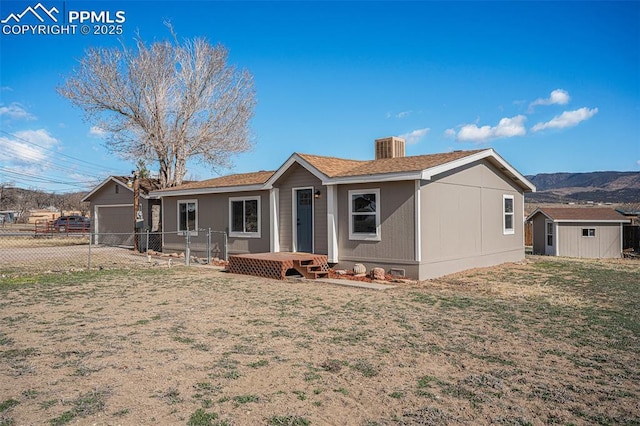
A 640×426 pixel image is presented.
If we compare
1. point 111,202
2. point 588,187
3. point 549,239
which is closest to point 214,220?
point 111,202

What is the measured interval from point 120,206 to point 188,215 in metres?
6.95

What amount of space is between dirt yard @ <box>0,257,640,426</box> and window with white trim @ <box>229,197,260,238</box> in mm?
6056

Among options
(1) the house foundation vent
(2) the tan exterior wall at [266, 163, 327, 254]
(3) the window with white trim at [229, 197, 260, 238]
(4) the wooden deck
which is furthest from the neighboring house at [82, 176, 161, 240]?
(1) the house foundation vent

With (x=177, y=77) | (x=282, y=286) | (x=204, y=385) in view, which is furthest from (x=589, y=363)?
(x=177, y=77)

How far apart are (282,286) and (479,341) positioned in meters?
5.62

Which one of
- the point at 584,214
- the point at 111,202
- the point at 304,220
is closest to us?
the point at 304,220

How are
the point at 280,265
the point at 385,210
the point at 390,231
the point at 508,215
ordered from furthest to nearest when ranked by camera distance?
the point at 508,215 < the point at 385,210 < the point at 390,231 < the point at 280,265

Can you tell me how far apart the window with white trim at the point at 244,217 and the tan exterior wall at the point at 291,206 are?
4.17ft

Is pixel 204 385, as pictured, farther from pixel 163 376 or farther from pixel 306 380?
pixel 306 380

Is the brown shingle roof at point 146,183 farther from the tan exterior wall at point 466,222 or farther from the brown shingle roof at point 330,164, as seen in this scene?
the tan exterior wall at point 466,222

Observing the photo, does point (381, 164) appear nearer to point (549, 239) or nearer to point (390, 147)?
point (390, 147)

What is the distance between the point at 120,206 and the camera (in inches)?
943

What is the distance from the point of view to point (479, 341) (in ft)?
19.9

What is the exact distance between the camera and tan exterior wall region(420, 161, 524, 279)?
1220 cm
